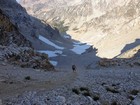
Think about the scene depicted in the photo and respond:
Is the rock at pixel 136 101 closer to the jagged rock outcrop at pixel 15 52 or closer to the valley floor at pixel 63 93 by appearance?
the valley floor at pixel 63 93

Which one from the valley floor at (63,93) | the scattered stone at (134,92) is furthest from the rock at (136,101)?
the scattered stone at (134,92)

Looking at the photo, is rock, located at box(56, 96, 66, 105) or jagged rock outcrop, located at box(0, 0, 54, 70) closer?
rock, located at box(56, 96, 66, 105)

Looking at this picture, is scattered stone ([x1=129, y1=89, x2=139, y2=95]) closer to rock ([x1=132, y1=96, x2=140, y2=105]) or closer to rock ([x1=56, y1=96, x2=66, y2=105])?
rock ([x1=132, y1=96, x2=140, y2=105])

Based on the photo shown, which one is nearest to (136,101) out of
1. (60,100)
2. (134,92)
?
(134,92)

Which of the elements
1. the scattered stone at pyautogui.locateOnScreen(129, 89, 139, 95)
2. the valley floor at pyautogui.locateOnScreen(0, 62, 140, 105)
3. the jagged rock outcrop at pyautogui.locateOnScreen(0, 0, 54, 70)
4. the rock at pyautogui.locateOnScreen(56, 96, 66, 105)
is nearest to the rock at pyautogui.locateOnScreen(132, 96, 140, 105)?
the valley floor at pyautogui.locateOnScreen(0, 62, 140, 105)

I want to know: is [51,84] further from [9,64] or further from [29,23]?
[29,23]

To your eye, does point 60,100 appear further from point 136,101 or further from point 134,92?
point 134,92

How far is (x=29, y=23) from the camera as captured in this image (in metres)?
194

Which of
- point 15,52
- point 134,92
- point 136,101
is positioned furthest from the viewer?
point 15,52

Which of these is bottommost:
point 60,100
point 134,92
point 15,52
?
point 60,100

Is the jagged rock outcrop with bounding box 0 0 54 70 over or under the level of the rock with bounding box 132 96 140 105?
over

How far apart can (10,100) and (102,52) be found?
146 m

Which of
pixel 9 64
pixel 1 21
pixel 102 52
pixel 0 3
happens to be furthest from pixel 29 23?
pixel 9 64

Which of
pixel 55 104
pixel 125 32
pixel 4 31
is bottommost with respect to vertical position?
pixel 55 104
